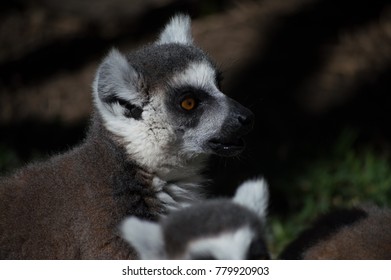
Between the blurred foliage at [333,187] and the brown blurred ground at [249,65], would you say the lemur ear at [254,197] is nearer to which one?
the blurred foliage at [333,187]

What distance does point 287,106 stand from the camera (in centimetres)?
870

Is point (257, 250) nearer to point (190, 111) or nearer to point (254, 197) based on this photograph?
point (254, 197)

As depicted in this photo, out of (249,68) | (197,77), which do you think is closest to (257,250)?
(197,77)

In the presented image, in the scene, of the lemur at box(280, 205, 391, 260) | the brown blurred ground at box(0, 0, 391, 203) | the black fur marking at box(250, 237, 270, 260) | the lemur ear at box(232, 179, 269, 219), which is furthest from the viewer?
the brown blurred ground at box(0, 0, 391, 203)

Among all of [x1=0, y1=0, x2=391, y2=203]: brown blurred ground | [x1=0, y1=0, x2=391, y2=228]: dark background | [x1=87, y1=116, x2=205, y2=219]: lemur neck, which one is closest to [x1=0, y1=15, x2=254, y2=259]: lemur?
[x1=87, y1=116, x2=205, y2=219]: lemur neck

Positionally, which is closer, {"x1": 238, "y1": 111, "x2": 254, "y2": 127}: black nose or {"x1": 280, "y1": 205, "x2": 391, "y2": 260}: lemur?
{"x1": 280, "y1": 205, "x2": 391, "y2": 260}: lemur

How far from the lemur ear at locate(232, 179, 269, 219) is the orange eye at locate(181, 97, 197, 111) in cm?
87

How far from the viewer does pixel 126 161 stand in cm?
476

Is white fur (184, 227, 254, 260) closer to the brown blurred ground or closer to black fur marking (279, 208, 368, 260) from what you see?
black fur marking (279, 208, 368, 260)

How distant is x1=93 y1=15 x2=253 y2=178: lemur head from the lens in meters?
4.82

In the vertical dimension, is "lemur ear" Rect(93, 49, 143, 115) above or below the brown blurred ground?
above

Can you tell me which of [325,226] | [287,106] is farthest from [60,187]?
[287,106]

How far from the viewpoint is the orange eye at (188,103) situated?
195 inches

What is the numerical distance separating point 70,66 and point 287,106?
2641 millimetres
